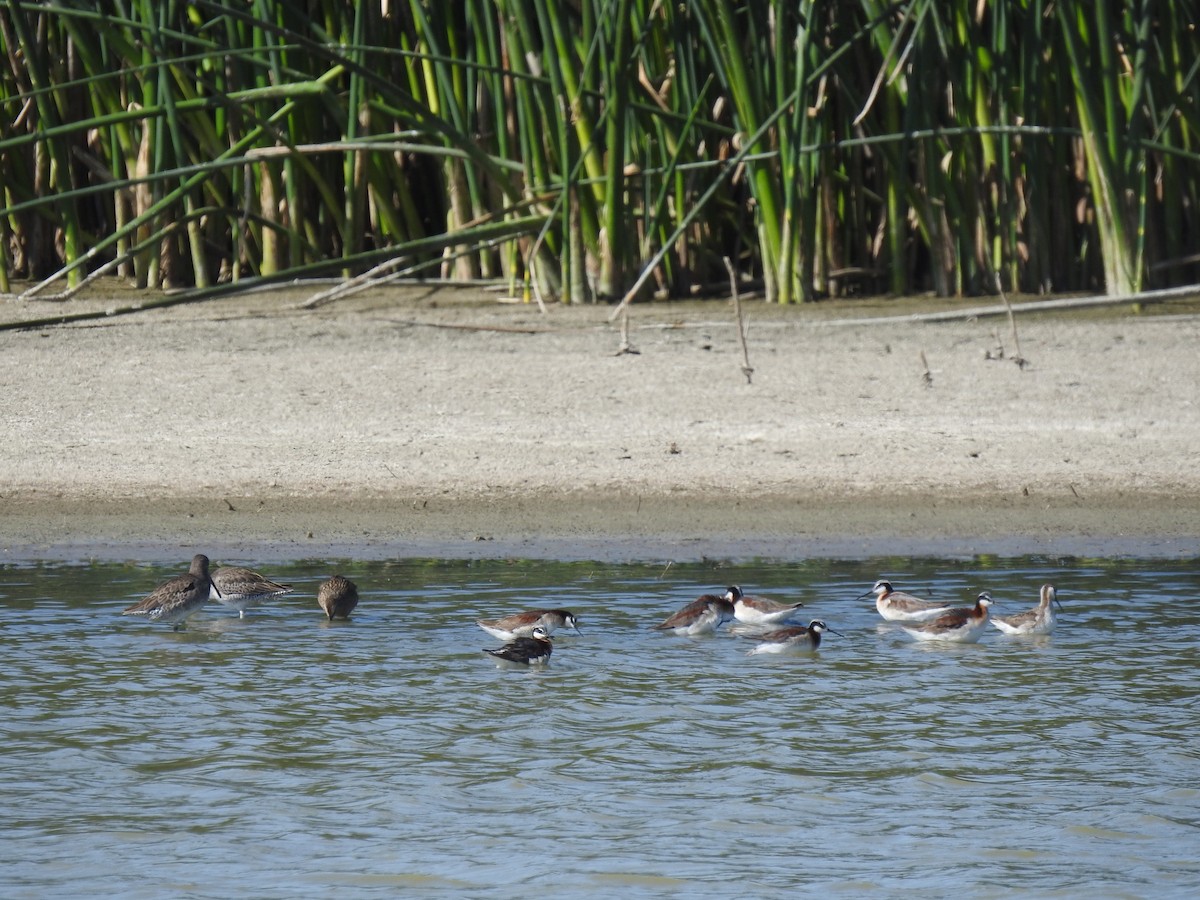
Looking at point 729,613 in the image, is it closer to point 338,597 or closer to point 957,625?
point 957,625

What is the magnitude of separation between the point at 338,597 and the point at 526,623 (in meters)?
0.92

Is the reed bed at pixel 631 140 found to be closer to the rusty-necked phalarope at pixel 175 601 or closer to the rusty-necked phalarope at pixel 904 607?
the rusty-necked phalarope at pixel 175 601

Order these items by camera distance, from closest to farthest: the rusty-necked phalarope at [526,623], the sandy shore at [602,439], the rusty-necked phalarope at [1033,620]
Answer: the rusty-necked phalarope at [526,623] → the rusty-necked phalarope at [1033,620] → the sandy shore at [602,439]

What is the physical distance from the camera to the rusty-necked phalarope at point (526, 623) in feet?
25.0

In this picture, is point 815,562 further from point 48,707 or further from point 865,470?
point 48,707

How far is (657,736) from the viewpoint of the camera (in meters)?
6.43

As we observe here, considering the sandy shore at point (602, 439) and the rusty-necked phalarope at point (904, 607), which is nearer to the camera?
the rusty-necked phalarope at point (904, 607)

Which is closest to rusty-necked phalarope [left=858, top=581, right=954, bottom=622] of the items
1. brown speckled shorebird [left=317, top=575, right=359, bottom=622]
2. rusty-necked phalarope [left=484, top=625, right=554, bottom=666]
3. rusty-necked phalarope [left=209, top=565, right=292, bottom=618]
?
rusty-necked phalarope [left=484, top=625, right=554, bottom=666]

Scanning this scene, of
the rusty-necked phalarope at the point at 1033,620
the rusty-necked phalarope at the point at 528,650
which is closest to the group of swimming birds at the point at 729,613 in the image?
the rusty-necked phalarope at the point at 1033,620

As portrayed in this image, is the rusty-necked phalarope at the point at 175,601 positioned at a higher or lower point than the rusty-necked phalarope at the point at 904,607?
higher

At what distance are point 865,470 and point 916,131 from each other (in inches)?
163

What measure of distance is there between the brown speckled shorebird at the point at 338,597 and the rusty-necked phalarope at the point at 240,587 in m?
0.28

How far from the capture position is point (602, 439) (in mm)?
10914

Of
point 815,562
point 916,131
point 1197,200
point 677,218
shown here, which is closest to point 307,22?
point 677,218
